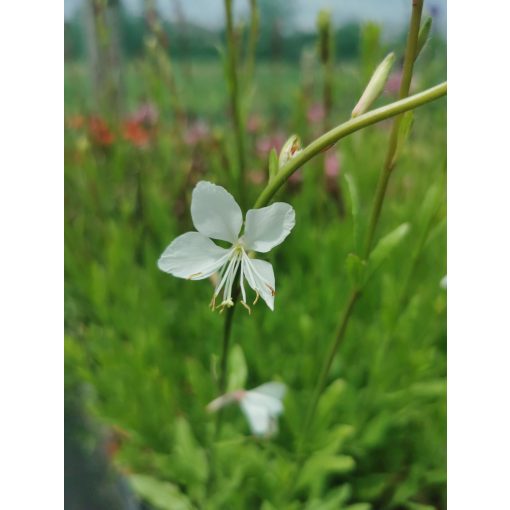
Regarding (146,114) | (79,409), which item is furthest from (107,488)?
(146,114)

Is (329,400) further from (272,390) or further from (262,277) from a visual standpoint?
(262,277)

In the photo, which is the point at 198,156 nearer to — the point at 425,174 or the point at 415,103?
the point at 425,174

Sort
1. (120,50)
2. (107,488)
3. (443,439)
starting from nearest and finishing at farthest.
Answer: (443,439), (107,488), (120,50)

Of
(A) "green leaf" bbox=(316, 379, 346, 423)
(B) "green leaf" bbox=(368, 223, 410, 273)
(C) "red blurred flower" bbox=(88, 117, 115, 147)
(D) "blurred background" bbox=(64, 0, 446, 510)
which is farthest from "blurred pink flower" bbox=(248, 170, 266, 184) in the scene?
(B) "green leaf" bbox=(368, 223, 410, 273)

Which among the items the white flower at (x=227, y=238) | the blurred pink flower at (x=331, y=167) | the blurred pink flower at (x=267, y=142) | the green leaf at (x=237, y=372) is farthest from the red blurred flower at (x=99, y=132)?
the white flower at (x=227, y=238)

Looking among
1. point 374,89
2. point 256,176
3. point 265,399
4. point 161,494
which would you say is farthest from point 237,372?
point 256,176

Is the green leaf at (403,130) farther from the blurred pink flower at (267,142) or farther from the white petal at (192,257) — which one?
the blurred pink flower at (267,142)

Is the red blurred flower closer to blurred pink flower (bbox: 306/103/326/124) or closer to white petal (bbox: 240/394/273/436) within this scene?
blurred pink flower (bbox: 306/103/326/124)

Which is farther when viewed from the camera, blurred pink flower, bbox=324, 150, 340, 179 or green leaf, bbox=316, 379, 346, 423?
blurred pink flower, bbox=324, 150, 340, 179
